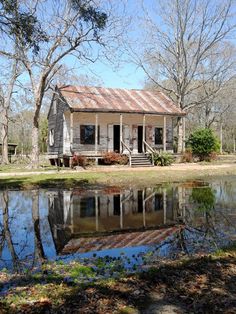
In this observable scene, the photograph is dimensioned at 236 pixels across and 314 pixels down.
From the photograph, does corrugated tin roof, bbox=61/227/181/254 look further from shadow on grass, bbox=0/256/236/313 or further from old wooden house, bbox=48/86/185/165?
old wooden house, bbox=48/86/185/165

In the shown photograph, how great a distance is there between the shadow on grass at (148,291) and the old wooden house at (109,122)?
71.8ft

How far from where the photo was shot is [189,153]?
32219 mm

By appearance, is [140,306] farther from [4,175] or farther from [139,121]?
[139,121]

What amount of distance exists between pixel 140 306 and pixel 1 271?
264cm

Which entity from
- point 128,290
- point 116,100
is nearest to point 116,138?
point 116,100

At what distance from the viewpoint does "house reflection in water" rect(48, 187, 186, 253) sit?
9680mm

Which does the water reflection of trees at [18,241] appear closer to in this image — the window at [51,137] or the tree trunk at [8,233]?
the tree trunk at [8,233]

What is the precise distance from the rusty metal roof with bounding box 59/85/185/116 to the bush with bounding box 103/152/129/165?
3369mm

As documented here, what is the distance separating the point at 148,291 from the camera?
4910 mm

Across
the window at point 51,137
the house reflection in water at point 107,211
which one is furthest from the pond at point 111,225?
the window at point 51,137

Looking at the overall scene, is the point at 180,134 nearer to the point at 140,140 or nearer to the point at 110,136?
the point at 140,140

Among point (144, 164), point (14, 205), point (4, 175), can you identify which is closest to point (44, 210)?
point (14, 205)

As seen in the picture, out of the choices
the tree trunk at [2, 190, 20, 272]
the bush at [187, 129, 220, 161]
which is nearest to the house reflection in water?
the tree trunk at [2, 190, 20, 272]

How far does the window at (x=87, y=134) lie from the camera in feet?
97.2
